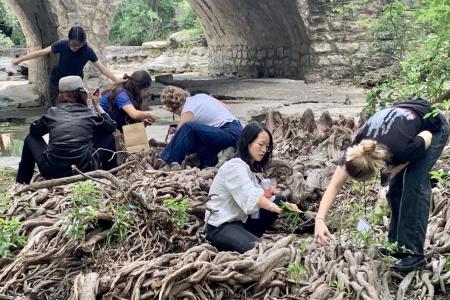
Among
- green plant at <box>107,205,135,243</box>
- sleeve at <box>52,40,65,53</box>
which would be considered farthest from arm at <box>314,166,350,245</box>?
sleeve at <box>52,40,65,53</box>

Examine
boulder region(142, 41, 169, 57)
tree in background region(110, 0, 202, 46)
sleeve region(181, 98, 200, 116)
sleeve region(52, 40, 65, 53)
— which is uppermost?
sleeve region(52, 40, 65, 53)

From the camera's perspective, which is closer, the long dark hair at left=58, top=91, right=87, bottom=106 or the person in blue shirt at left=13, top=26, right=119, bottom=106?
the long dark hair at left=58, top=91, right=87, bottom=106

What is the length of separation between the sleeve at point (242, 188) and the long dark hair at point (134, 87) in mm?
2330

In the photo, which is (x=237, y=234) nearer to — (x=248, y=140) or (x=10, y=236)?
(x=248, y=140)

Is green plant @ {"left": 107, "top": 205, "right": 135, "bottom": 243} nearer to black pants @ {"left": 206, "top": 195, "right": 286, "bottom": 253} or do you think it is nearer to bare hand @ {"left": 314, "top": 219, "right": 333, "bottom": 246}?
black pants @ {"left": 206, "top": 195, "right": 286, "bottom": 253}

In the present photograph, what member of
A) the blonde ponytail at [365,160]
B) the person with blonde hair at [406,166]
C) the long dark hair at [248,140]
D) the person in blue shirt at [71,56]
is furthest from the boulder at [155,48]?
the blonde ponytail at [365,160]

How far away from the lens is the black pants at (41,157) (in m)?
5.09

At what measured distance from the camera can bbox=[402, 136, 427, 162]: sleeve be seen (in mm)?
3350

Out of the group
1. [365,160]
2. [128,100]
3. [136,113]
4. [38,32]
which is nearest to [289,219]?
[365,160]

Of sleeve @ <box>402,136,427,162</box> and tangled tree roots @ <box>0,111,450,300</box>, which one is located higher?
sleeve @ <box>402,136,427,162</box>

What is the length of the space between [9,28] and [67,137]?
27870 mm

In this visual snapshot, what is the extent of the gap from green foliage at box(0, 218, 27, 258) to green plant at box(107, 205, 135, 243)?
47cm

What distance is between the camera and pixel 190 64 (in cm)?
2586

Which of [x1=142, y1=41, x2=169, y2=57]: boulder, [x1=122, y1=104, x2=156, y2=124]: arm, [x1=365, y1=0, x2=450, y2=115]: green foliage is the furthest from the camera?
[x1=142, y1=41, x2=169, y2=57]: boulder
